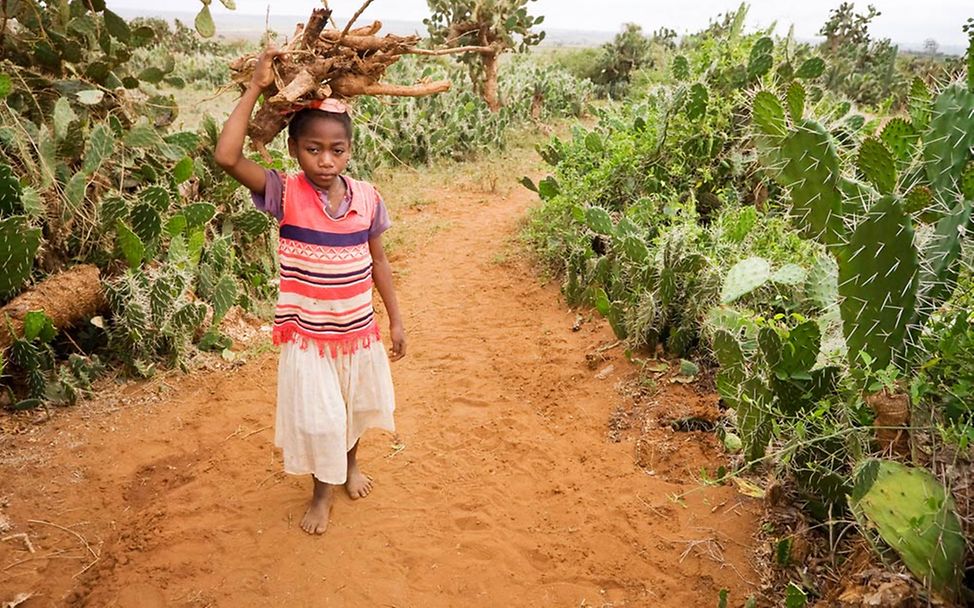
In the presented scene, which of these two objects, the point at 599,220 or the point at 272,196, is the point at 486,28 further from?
the point at 272,196

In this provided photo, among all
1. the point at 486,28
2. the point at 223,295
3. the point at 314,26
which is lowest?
the point at 223,295

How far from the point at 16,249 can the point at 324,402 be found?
5.84 ft

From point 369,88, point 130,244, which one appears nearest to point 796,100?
point 369,88

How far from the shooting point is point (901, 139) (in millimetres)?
2062

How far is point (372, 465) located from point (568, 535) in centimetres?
93

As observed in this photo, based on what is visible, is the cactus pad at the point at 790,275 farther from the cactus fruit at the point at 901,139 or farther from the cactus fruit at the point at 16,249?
the cactus fruit at the point at 16,249

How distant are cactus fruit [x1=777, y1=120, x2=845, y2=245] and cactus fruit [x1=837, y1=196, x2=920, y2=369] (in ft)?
0.67

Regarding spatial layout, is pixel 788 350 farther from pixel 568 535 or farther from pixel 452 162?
pixel 452 162

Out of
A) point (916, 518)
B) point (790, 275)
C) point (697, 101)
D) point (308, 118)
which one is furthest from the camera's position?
point (697, 101)

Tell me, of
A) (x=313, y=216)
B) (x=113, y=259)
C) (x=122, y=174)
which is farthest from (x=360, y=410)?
(x=122, y=174)

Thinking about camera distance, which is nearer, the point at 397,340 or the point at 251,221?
the point at 397,340

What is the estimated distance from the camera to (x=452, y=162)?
884 centimetres

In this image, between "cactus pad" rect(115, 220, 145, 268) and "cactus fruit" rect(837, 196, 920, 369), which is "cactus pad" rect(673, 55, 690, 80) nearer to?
"cactus fruit" rect(837, 196, 920, 369)

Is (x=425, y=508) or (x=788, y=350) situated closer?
(x=788, y=350)
